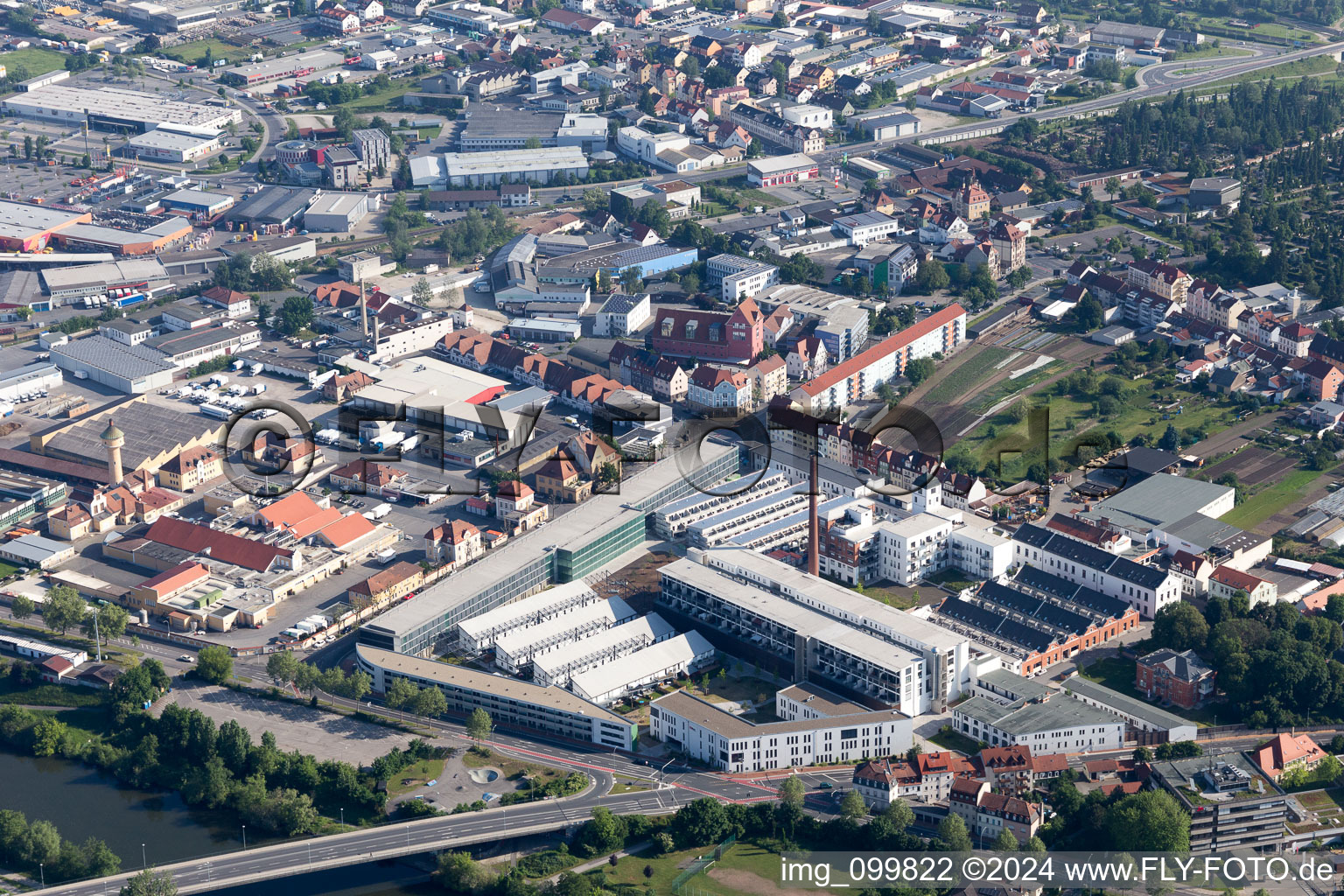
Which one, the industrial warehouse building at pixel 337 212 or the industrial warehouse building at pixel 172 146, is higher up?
the industrial warehouse building at pixel 172 146

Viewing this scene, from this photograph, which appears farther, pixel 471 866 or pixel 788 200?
pixel 788 200

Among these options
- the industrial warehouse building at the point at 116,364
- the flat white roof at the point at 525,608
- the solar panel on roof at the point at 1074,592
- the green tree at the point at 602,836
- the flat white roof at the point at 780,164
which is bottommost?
the green tree at the point at 602,836

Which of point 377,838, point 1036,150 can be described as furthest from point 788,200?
point 377,838

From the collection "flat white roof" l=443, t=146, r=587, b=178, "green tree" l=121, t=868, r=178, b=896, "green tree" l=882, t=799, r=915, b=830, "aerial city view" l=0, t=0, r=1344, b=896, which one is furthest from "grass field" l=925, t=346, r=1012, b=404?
"green tree" l=121, t=868, r=178, b=896

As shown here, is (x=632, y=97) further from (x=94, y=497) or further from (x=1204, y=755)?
(x=1204, y=755)

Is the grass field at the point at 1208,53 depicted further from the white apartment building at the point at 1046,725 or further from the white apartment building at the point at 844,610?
the white apartment building at the point at 1046,725

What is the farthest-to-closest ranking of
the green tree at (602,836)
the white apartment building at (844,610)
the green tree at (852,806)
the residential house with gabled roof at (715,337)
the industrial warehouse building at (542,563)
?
the residential house with gabled roof at (715,337), the industrial warehouse building at (542,563), the white apartment building at (844,610), the green tree at (852,806), the green tree at (602,836)

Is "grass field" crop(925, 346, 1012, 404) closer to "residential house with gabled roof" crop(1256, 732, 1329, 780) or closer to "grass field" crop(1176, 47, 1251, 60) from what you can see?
"residential house with gabled roof" crop(1256, 732, 1329, 780)

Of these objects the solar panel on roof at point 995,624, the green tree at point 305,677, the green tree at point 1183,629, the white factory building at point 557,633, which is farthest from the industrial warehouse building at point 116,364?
the green tree at point 1183,629
